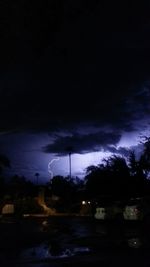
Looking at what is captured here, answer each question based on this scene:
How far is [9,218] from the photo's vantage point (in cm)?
5125

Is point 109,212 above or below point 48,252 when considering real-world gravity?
above

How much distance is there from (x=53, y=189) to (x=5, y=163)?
5666 centimetres

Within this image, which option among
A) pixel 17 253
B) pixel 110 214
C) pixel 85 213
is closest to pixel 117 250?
pixel 17 253

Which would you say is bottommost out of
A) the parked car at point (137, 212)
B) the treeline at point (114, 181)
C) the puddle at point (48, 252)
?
the puddle at point (48, 252)

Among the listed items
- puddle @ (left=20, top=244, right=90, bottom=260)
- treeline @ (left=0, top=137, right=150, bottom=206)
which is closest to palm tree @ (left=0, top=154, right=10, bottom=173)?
treeline @ (left=0, top=137, right=150, bottom=206)

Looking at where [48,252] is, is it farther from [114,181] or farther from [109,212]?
[114,181]

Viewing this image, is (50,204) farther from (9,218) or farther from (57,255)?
(57,255)

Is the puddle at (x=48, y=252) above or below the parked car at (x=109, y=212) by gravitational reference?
below

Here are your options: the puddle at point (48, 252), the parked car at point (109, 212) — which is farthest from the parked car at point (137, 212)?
the puddle at point (48, 252)

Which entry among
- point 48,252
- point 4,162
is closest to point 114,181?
point 4,162

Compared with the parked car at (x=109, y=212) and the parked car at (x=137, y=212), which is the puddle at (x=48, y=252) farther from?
the parked car at (x=109, y=212)

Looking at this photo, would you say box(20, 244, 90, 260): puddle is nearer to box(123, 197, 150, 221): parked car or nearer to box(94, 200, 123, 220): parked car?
box(123, 197, 150, 221): parked car

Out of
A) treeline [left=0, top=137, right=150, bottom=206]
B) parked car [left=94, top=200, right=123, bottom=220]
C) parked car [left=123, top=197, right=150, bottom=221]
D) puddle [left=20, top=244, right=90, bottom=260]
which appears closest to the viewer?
puddle [left=20, top=244, right=90, bottom=260]

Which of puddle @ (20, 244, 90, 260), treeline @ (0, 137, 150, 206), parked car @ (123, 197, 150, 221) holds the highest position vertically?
treeline @ (0, 137, 150, 206)
